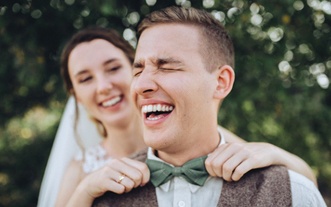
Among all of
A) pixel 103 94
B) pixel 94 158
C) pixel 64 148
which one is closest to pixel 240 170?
pixel 103 94

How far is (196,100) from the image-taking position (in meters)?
2.03

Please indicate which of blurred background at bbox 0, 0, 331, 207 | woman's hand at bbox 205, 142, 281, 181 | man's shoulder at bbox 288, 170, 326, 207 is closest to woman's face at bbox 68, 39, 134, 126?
blurred background at bbox 0, 0, 331, 207

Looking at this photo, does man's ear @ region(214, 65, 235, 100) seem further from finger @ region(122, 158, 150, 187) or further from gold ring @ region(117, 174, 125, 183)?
gold ring @ region(117, 174, 125, 183)

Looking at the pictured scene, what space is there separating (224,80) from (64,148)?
1944 mm

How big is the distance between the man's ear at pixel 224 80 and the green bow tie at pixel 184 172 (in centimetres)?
34

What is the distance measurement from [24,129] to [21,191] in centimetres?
141

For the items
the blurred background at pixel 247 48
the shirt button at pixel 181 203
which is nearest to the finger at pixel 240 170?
the shirt button at pixel 181 203

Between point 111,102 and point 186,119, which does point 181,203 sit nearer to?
point 186,119

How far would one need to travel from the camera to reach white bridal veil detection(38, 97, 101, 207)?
351 cm

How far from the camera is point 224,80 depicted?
7.20ft

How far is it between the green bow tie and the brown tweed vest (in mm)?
67

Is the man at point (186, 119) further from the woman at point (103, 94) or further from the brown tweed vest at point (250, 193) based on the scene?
the woman at point (103, 94)

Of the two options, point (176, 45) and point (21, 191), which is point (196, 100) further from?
point (21, 191)

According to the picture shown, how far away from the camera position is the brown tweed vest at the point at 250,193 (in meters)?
1.96
